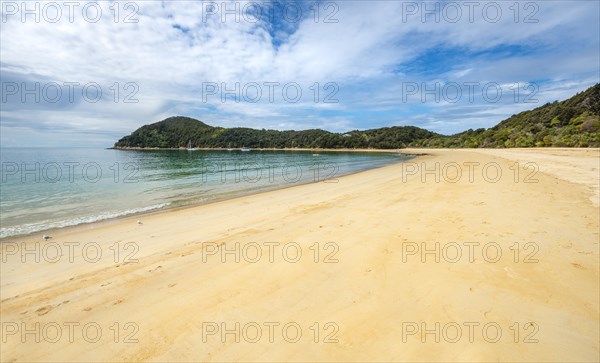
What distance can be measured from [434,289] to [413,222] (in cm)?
343

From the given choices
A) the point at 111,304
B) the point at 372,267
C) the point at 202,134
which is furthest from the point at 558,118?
the point at 202,134

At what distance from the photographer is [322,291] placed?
4012 millimetres

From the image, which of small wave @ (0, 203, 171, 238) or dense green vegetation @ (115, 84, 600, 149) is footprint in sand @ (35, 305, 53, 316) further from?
dense green vegetation @ (115, 84, 600, 149)

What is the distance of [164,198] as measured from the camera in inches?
560

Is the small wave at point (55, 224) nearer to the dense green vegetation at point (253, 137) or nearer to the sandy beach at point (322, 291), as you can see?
the sandy beach at point (322, 291)

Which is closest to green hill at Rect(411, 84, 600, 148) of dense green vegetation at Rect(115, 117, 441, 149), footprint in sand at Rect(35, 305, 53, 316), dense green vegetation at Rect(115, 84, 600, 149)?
dense green vegetation at Rect(115, 84, 600, 149)

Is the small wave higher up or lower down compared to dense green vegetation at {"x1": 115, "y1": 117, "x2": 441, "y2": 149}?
lower down

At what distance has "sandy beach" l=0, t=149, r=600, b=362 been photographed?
2947mm

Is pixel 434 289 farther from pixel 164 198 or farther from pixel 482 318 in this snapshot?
pixel 164 198

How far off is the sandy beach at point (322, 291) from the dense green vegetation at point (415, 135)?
46176 mm

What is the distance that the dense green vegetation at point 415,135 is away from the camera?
4725 cm

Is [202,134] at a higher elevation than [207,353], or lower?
higher

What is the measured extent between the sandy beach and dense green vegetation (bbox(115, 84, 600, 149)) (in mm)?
46176

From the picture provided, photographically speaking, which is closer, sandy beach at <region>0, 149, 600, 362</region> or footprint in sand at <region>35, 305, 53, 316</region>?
sandy beach at <region>0, 149, 600, 362</region>
